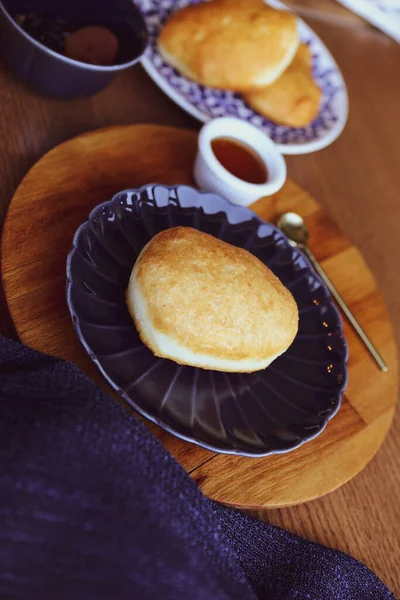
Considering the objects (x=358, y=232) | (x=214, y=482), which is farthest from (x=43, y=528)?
(x=358, y=232)

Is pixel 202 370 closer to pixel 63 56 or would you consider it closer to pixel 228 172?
pixel 228 172

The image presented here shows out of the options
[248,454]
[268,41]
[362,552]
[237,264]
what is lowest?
[362,552]

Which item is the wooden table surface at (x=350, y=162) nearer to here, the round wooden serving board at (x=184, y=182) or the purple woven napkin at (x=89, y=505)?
the round wooden serving board at (x=184, y=182)

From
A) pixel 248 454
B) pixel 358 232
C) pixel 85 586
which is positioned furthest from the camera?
pixel 358 232

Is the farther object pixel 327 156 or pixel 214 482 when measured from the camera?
pixel 327 156

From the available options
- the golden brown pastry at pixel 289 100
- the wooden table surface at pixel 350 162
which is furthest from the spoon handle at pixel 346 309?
the golden brown pastry at pixel 289 100

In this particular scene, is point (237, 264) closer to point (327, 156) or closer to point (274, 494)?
point (274, 494)
